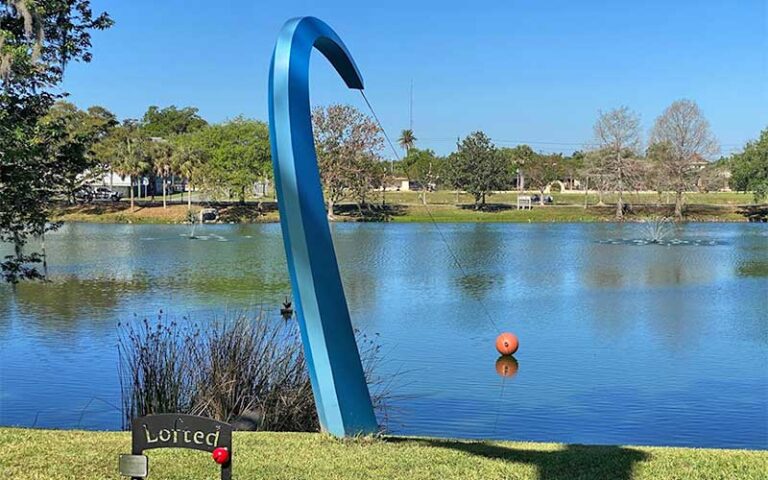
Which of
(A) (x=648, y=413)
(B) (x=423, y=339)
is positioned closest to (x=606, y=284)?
(B) (x=423, y=339)

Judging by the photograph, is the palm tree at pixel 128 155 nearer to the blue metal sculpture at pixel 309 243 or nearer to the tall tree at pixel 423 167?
the tall tree at pixel 423 167

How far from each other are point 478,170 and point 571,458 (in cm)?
6730

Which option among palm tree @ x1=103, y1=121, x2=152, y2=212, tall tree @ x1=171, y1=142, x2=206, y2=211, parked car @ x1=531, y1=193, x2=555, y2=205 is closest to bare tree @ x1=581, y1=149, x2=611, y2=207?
parked car @ x1=531, y1=193, x2=555, y2=205

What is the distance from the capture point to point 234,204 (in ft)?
226

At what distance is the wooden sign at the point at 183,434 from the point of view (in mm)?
4465

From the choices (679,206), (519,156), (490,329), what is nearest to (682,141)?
(679,206)

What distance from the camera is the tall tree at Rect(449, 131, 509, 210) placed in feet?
240

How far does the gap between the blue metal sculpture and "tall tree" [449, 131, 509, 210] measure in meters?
65.6

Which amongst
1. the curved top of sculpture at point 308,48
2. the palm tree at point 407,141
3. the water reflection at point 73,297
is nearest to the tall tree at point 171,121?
the palm tree at point 407,141

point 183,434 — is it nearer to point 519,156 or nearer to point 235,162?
point 235,162

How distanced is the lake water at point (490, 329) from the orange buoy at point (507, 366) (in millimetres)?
225

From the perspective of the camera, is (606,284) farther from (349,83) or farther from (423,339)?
(349,83)

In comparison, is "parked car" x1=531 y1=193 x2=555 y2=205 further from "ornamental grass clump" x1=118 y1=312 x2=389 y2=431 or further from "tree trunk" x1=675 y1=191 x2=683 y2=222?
"ornamental grass clump" x1=118 y1=312 x2=389 y2=431

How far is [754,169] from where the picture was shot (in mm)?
64688
